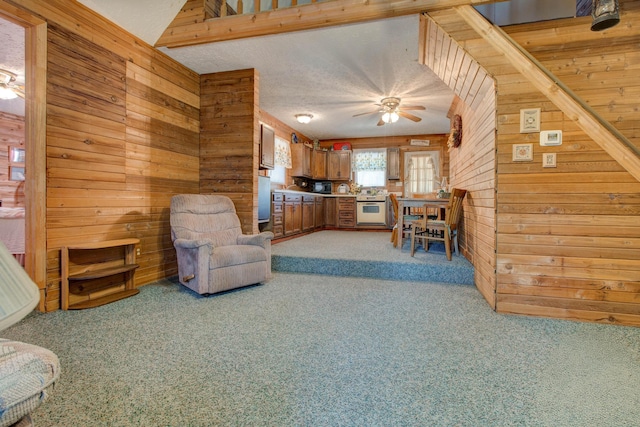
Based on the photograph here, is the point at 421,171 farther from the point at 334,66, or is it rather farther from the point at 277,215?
the point at 334,66

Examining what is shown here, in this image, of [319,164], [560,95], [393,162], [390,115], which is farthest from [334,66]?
[393,162]

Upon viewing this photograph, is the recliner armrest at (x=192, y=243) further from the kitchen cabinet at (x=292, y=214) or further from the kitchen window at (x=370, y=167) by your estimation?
the kitchen window at (x=370, y=167)

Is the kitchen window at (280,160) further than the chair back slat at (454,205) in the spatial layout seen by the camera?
Yes

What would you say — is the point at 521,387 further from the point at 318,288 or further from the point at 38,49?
the point at 38,49

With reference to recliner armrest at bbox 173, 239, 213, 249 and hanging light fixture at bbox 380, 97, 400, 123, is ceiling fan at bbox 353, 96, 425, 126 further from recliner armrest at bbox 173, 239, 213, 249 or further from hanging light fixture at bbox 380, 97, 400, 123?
recliner armrest at bbox 173, 239, 213, 249

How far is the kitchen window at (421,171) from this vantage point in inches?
309

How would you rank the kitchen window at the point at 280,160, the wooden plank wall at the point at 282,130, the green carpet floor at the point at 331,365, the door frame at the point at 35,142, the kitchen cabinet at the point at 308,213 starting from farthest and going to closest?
the kitchen cabinet at the point at 308,213
the kitchen window at the point at 280,160
the wooden plank wall at the point at 282,130
the door frame at the point at 35,142
the green carpet floor at the point at 331,365

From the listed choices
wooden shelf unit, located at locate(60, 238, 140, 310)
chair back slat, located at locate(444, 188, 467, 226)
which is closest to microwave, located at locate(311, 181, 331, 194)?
chair back slat, located at locate(444, 188, 467, 226)

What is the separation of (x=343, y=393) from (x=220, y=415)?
564mm

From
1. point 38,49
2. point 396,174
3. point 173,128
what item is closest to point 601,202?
point 173,128

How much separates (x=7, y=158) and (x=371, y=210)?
737 centimetres

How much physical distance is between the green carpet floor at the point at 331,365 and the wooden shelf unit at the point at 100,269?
7.2 inches

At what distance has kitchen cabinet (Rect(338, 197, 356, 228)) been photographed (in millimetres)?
7875

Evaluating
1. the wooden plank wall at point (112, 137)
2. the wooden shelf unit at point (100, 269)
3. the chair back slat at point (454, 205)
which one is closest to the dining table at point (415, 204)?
the chair back slat at point (454, 205)
